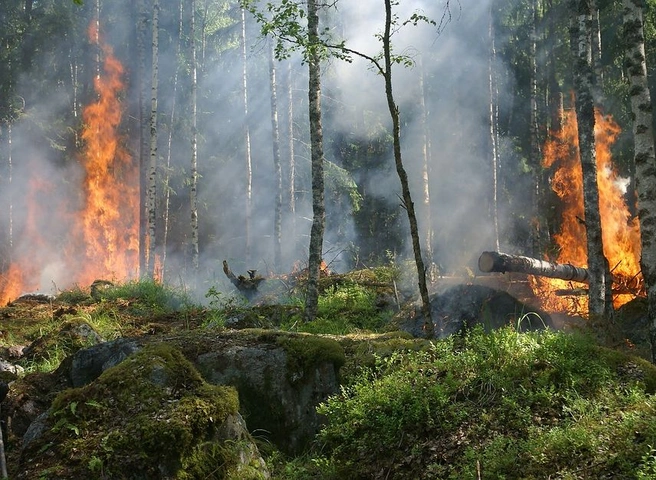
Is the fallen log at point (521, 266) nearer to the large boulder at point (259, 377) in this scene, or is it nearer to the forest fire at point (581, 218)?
the forest fire at point (581, 218)

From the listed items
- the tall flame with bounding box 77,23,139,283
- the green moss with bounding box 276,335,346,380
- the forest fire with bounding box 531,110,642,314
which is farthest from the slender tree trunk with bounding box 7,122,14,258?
the green moss with bounding box 276,335,346,380

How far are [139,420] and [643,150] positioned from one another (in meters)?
6.88

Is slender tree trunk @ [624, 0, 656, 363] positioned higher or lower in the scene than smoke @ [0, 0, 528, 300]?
lower

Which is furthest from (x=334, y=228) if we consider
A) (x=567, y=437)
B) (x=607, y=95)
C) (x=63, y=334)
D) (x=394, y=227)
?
(x=567, y=437)

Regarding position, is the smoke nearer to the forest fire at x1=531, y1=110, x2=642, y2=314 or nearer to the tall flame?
the tall flame

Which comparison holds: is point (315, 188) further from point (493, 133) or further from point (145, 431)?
point (493, 133)

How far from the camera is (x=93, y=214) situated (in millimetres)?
29109

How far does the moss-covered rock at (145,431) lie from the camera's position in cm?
421

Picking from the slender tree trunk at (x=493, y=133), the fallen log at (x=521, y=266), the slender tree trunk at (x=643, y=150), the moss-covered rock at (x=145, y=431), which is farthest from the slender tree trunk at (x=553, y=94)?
the moss-covered rock at (x=145, y=431)

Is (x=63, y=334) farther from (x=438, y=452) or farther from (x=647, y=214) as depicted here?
(x=647, y=214)

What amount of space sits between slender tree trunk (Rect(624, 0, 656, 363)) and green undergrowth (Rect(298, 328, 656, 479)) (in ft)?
6.88

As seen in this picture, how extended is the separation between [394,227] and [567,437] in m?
28.2

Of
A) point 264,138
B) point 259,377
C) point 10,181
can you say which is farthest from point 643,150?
point 264,138

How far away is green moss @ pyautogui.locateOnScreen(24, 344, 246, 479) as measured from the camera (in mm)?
4223
